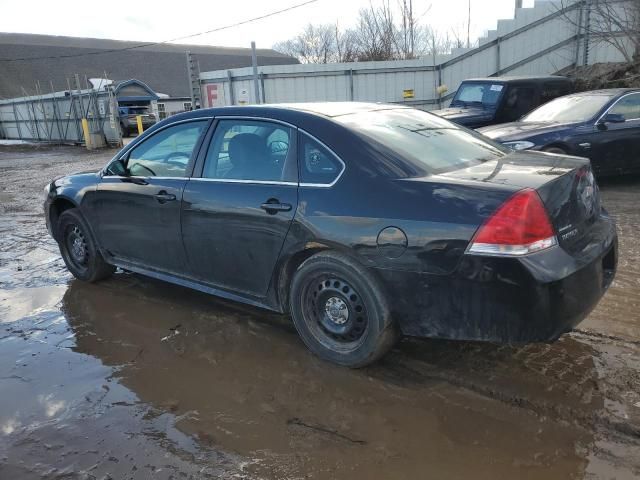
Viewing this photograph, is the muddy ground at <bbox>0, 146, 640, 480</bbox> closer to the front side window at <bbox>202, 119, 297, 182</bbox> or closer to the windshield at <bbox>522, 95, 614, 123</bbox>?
the front side window at <bbox>202, 119, 297, 182</bbox>

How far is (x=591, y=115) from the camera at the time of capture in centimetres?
776

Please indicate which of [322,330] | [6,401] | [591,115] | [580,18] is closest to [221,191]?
[322,330]

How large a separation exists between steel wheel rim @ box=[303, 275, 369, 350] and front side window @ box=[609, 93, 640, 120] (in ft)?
22.0

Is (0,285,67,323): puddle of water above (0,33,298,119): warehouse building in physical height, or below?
below

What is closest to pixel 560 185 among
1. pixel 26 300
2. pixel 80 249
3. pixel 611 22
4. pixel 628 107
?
pixel 80 249

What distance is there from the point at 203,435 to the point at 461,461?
4.20 feet

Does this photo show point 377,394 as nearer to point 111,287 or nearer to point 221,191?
point 221,191

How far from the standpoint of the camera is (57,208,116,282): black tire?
4.84m

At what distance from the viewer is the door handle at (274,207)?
3.21 m

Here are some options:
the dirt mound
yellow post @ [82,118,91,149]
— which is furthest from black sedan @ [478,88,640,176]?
yellow post @ [82,118,91,149]

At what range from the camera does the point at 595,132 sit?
24.8ft

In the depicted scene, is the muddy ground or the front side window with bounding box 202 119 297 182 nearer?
the muddy ground

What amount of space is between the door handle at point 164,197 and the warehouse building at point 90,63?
132ft

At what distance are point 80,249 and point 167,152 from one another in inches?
62.9
